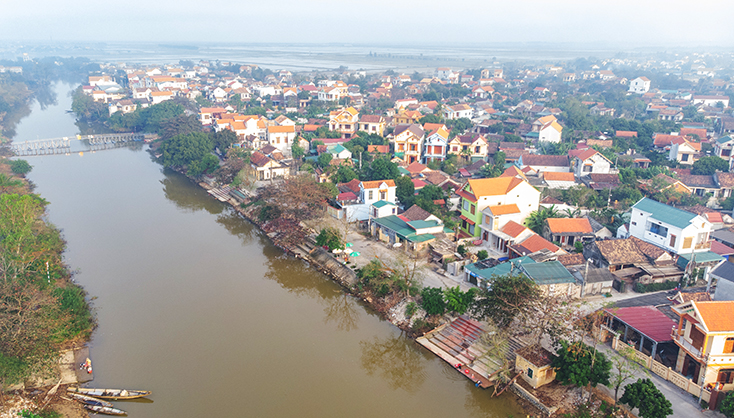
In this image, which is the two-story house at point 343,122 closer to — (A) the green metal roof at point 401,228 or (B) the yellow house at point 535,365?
(A) the green metal roof at point 401,228

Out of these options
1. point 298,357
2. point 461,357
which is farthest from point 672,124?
point 298,357

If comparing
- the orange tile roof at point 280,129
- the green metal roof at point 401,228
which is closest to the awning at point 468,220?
the green metal roof at point 401,228

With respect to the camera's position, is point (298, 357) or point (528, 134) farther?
point (528, 134)

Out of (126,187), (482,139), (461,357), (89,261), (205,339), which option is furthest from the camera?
(482,139)

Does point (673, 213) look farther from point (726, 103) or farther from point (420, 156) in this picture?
point (726, 103)

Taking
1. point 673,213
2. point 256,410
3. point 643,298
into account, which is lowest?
point 256,410
